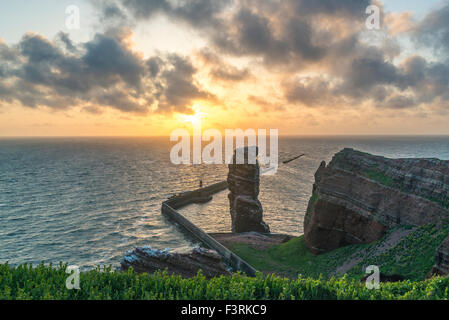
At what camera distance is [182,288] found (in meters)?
12.1

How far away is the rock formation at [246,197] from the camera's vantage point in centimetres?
5119

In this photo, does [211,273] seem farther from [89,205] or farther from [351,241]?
[89,205]

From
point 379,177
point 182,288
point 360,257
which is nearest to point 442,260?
point 360,257

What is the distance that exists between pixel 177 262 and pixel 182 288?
13445 mm

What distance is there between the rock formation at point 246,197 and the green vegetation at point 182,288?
38125 millimetres

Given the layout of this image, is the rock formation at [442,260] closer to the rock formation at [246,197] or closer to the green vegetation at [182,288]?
the green vegetation at [182,288]

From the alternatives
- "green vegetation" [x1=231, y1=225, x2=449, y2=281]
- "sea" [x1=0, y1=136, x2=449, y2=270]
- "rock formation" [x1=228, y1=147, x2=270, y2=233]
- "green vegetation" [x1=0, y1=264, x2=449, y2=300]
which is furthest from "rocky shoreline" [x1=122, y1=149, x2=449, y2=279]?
"sea" [x1=0, y1=136, x2=449, y2=270]

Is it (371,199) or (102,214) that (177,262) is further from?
(102,214)

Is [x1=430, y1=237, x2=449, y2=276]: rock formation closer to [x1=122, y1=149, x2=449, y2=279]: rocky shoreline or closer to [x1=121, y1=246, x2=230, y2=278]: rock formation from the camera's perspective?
[x1=122, y1=149, x2=449, y2=279]: rocky shoreline

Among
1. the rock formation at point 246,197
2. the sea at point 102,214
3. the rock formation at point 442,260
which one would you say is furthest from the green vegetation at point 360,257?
the sea at point 102,214

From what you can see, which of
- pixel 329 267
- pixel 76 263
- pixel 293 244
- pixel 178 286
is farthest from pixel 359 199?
pixel 76 263

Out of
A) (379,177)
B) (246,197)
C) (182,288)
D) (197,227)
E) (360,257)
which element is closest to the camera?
(182,288)

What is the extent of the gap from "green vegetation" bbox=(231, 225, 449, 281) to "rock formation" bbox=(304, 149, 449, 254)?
1354mm
